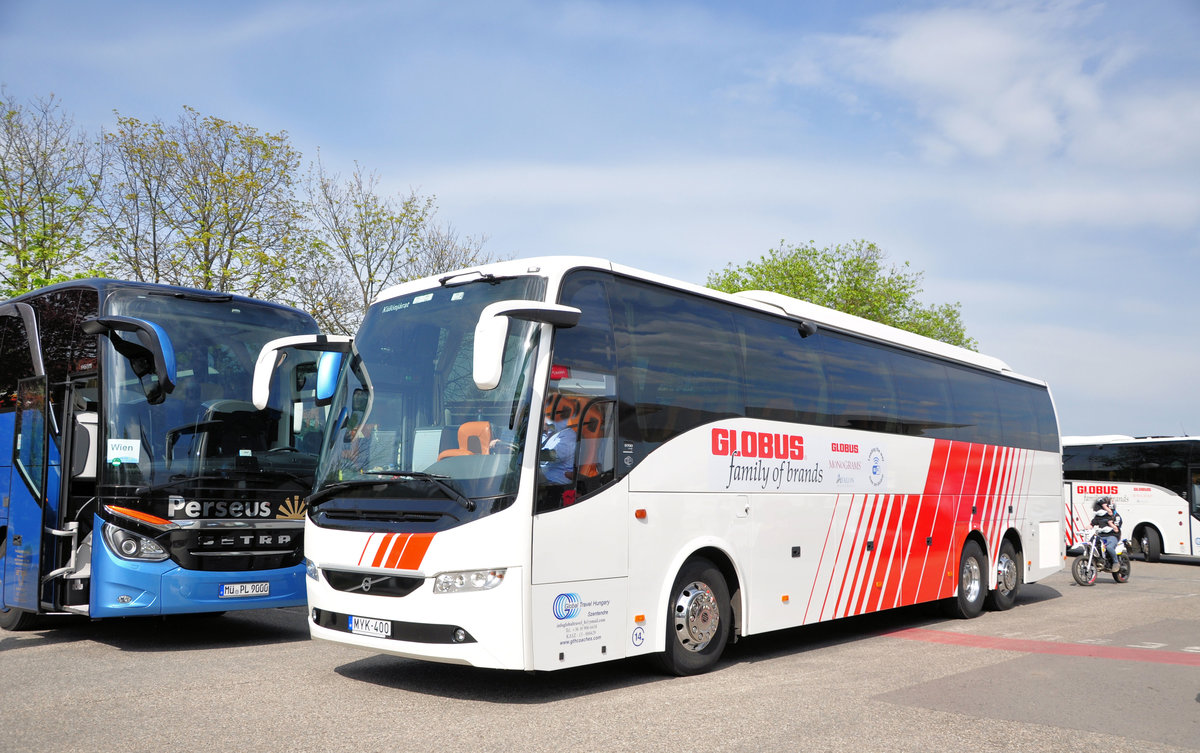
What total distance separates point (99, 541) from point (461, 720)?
4.80 metres

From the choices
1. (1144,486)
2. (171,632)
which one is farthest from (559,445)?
(1144,486)

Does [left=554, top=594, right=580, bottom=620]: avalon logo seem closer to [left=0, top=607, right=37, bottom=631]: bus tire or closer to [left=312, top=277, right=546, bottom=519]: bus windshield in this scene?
[left=312, top=277, right=546, bottom=519]: bus windshield

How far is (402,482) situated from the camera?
24.0ft

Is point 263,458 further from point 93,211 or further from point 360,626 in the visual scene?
point 93,211

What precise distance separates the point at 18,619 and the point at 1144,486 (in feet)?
82.5

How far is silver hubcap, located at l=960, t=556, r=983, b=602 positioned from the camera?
1338 centimetres

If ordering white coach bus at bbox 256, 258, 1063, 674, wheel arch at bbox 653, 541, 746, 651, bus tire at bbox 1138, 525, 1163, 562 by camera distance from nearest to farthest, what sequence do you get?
1. white coach bus at bbox 256, 258, 1063, 674
2. wheel arch at bbox 653, 541, 746, 651
3. bus tire at bbox 1138, 525, 1163, 562

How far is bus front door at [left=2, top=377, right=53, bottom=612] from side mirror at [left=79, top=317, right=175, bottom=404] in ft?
4.22

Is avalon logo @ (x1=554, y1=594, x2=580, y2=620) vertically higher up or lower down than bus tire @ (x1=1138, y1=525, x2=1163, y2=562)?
higher up

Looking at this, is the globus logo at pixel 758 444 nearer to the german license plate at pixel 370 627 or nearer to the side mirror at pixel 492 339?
the side mirror at pixel 492 339

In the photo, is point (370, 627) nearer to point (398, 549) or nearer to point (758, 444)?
point (398, 549)

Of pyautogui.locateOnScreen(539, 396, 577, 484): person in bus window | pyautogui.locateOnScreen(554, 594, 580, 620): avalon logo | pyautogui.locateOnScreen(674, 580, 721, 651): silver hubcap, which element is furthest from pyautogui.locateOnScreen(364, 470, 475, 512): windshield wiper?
pyautogui.locateOnScreen(674, 580, 721, 651): silver hubcap

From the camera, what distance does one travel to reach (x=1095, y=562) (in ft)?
63.9

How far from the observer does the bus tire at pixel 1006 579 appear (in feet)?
47.0
